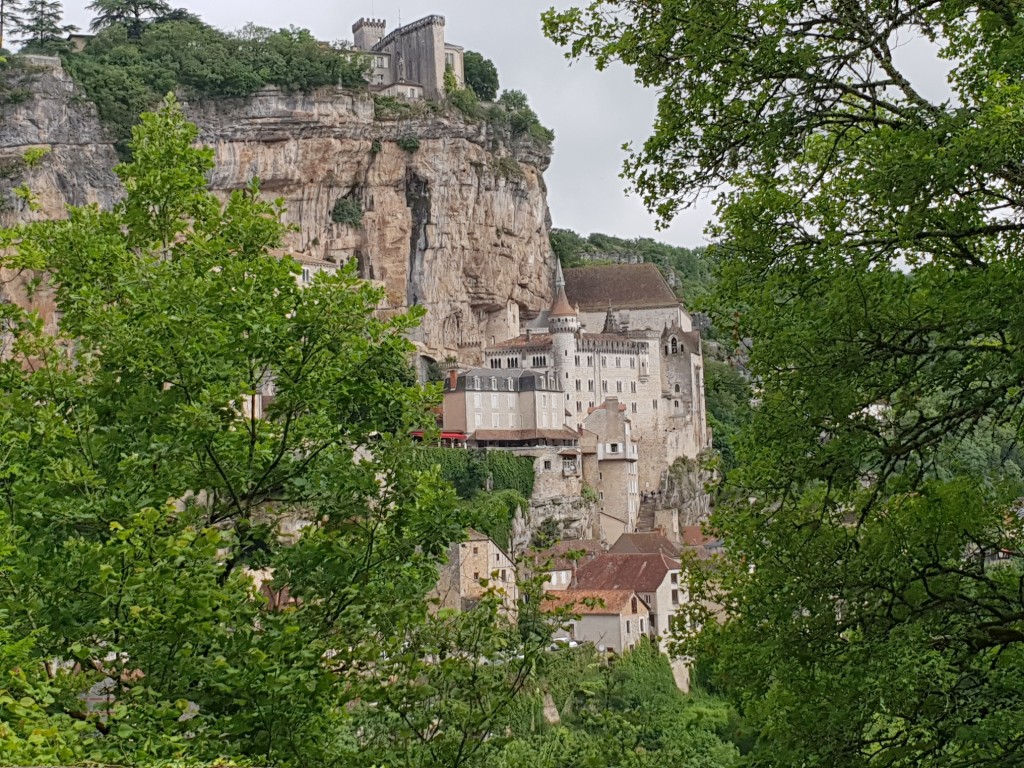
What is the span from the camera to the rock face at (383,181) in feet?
214

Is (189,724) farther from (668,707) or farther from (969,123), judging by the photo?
(668,707)

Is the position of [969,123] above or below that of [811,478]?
above

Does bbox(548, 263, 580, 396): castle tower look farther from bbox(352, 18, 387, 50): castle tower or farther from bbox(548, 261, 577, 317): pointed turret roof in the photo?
bbox(352, 18, 387, 50): castle tower

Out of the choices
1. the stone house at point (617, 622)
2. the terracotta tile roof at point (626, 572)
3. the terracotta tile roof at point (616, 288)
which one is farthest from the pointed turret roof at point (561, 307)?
the stone house at point (617, 622)

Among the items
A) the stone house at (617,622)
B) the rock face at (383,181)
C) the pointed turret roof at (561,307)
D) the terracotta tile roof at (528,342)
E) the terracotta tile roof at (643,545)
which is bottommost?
the stone house at (617,622)

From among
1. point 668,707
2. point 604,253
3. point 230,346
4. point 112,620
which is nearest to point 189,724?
point 112,620

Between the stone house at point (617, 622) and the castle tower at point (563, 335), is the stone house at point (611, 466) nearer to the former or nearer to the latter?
the castle tower at point (563, 335)

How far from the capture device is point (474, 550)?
49.6 m

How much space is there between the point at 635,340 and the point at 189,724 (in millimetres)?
72761

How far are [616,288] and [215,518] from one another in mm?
79423

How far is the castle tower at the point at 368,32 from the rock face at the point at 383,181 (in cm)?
1623

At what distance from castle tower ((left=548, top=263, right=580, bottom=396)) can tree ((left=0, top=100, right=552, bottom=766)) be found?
63.4 meters

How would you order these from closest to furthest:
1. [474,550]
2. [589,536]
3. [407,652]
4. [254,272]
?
1. [407,652]
2. [254,272]
3. [474,550]
4. [589,536]

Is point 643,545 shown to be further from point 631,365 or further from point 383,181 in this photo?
point 383,181
